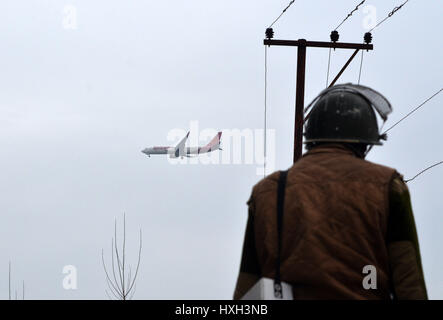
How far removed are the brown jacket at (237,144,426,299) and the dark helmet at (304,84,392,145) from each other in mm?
160

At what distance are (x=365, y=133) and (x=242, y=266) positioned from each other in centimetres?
78

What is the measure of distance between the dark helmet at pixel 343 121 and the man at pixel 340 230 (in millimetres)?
80

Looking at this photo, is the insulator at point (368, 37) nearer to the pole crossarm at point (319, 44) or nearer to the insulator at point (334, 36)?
the pole crossarm at point (319, 44)

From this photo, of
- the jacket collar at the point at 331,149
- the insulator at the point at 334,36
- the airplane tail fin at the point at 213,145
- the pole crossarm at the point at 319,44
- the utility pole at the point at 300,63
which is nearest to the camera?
the jacket collar at the point at 331,149

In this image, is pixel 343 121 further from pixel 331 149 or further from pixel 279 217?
pixel 279 217

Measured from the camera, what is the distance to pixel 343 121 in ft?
13.5

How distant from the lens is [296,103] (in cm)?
2200

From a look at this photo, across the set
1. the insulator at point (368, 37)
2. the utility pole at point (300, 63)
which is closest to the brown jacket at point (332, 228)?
the utility pole at point (300, 63)

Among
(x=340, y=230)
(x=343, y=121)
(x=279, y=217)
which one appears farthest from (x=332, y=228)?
(x=343, y=121)

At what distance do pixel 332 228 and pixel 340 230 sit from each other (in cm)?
3

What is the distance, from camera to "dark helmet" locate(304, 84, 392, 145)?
4.10 metres

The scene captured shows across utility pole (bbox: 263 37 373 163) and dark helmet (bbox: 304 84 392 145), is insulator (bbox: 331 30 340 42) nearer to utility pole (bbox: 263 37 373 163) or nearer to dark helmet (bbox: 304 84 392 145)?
utility pole (bbox: 263 37 373 163)

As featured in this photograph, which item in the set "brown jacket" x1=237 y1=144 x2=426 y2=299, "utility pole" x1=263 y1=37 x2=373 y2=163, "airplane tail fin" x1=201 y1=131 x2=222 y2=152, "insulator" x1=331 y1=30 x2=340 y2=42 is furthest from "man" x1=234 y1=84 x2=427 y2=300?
"airplane tail fin" x1=201 y1=131 x2=222 y2=152

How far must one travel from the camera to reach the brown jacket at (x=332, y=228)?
12.2ft
